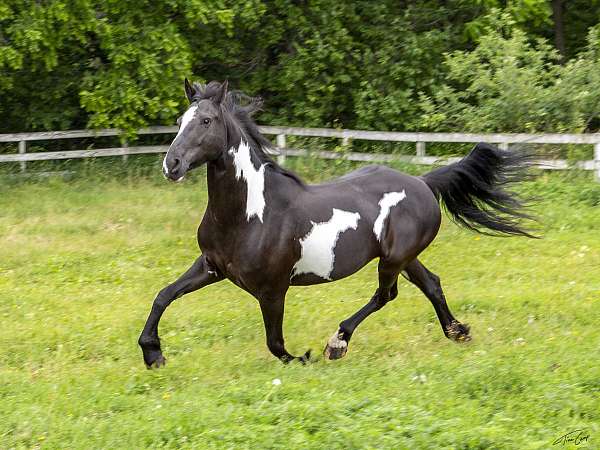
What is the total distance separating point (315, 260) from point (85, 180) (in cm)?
1007

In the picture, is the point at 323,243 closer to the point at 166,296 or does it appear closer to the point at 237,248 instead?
the point at 237,248

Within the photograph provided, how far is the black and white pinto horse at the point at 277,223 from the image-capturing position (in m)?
7.00

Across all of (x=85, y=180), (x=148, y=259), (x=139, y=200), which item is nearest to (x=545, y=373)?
(x=148, y=259)

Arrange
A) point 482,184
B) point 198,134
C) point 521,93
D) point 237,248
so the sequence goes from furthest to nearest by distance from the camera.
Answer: point 521,93
point 482,184
point 237,248
point 198,134

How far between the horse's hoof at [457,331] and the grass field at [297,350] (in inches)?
3.7

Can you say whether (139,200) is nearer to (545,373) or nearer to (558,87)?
(558,87)

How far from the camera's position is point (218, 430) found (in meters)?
5.73

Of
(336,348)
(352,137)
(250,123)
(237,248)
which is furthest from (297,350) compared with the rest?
(352,137)

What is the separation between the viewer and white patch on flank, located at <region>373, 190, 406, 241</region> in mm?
7738

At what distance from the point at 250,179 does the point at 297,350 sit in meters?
1.75

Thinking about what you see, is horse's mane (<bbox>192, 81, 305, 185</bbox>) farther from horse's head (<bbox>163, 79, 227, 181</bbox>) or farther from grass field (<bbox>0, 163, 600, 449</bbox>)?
grass field (<bbox>0, 163, 600, 449</bbox>)

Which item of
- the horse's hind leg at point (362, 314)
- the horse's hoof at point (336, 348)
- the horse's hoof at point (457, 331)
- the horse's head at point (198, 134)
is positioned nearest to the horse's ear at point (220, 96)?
the horse's head at point (198, 134)

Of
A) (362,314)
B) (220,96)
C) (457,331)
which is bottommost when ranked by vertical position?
(457,331)

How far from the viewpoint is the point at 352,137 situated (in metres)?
16.9
